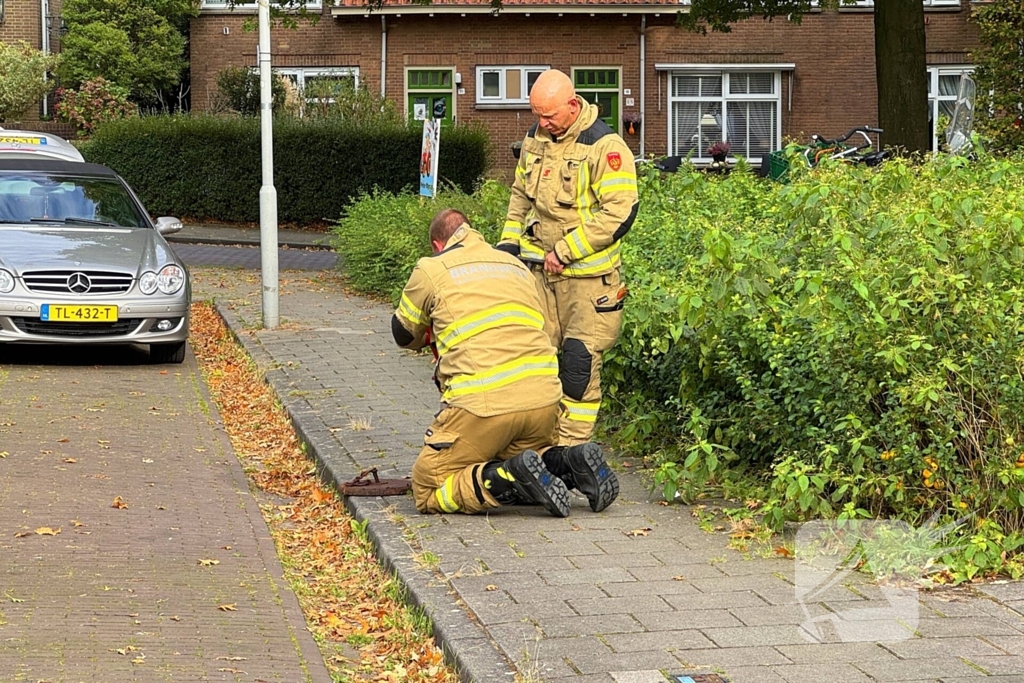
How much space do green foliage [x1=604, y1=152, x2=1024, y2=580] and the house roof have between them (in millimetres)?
25035

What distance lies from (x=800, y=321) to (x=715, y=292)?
0.43m

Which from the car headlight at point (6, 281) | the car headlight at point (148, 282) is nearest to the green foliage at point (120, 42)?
the car headlight at point (148, 282)

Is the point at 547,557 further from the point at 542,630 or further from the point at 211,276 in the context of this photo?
the point at 211,276

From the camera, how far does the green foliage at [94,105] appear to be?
30.5 metres

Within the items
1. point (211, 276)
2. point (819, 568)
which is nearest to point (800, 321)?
point (819, 568)

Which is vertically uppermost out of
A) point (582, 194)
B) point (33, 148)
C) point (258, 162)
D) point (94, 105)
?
point (94, 105)

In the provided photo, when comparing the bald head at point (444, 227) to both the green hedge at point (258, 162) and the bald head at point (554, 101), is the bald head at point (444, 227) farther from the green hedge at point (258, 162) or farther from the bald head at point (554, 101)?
the green hedge at point (258, 162)

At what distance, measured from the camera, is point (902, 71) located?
17.4 metres

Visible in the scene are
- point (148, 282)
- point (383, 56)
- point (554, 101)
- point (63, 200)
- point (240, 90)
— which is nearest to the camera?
point (554, 101)

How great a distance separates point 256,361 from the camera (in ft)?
37.9

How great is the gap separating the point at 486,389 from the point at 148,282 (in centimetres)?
571

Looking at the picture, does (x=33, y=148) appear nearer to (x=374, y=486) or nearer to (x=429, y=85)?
(x=374, y=486)

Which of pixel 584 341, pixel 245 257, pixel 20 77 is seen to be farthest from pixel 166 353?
pixel 20 77

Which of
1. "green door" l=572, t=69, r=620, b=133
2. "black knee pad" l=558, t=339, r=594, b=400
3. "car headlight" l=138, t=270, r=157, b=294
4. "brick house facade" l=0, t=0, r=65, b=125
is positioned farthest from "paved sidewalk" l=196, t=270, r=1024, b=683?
"brick house facade" l=0, t=0, r=65, b=125
